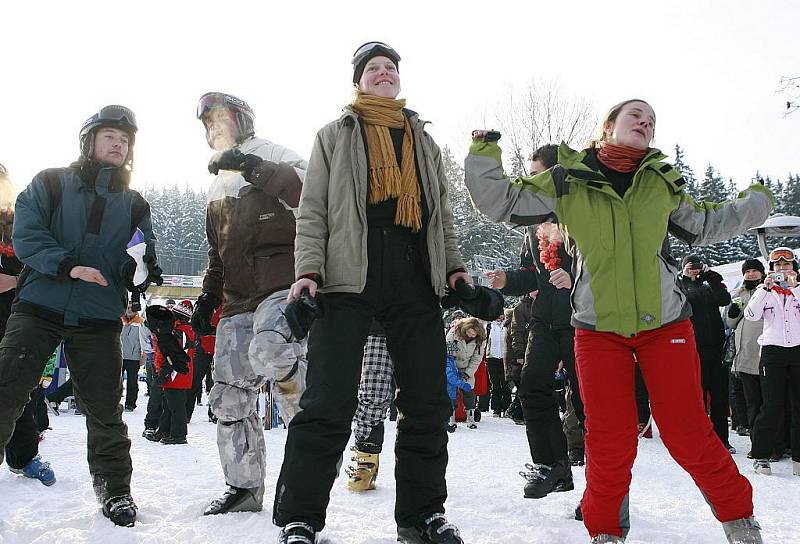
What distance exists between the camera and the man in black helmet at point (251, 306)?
3.54m

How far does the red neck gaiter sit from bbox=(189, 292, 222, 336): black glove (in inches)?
98.0

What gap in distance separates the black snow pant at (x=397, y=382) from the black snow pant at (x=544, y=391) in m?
1.37

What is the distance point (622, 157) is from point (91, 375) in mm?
3085

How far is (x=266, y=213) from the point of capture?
3.79 meters

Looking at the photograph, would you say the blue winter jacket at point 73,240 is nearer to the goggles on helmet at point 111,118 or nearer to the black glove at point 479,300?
the goggles on helmet at point 111,118

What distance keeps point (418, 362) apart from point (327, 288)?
53cm

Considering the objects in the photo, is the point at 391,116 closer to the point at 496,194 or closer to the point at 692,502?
the point at 496,194

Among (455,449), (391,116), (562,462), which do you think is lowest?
(455,449)

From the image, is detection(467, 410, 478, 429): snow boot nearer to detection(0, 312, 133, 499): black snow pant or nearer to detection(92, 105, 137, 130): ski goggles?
detection(0, 312, 133, 499): black snow pant

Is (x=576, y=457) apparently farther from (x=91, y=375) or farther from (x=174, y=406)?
(x=174, y=406)

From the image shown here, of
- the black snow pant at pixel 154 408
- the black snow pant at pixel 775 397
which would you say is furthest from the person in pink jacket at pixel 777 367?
the black snow pant at pixel 154 408

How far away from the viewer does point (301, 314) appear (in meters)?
2.65

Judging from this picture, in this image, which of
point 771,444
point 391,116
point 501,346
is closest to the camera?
point 391,116

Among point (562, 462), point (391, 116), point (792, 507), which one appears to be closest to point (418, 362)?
point (391, 116)
